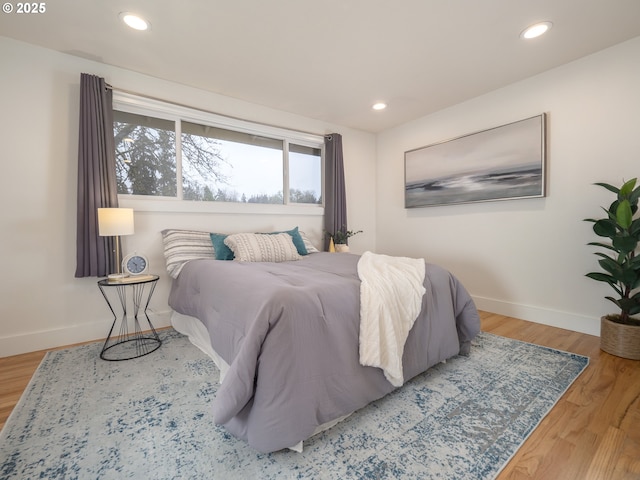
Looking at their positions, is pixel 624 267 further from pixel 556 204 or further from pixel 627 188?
pixel 556 204

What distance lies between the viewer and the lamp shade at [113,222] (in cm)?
212

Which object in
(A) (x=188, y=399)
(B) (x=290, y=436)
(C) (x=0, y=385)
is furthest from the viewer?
(C) (x=0, y=385)

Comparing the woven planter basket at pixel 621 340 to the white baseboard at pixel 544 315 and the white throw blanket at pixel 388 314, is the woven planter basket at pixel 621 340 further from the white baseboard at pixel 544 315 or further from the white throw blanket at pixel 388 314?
the white throw blanket at pixel 388 314

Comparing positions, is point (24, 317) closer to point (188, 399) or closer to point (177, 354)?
point (177, 354)

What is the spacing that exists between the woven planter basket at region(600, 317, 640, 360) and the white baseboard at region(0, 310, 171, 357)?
4.17m

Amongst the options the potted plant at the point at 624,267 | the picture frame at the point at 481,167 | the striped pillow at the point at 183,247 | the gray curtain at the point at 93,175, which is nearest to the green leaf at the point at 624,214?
the potted plant at the point at 624,267

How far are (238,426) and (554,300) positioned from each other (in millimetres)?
3043

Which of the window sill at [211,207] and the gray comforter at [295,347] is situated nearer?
the gray comforter at [295,347]

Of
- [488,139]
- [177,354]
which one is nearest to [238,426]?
[177,354]

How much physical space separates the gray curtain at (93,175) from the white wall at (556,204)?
361 cm

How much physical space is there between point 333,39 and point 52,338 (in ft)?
11.0

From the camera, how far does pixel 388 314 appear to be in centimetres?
151

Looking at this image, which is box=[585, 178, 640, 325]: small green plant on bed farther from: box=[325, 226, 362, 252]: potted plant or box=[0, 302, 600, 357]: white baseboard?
box=[325, 226, 362, 252]: potted plant

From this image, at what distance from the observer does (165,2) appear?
181cm
